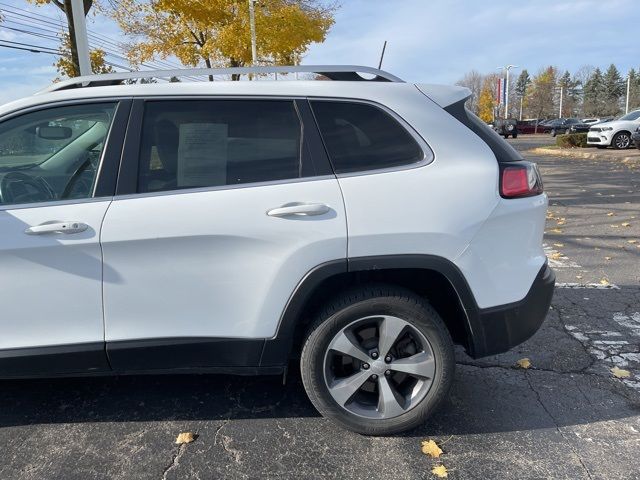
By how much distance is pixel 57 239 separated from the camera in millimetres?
2369

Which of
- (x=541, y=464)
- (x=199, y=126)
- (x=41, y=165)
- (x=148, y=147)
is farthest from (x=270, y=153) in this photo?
(x=541, y=464)

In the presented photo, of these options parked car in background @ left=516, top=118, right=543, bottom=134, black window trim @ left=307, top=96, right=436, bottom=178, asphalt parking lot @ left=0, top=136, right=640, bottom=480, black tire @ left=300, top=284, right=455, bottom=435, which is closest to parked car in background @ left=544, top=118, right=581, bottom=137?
parked car in background @ left=516, top=118, right=543, bottom=134

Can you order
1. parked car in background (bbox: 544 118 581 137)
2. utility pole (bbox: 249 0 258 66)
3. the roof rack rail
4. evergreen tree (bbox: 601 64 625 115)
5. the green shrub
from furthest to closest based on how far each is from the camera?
evergreen tree (bbox: 601 64 625 115) < parked car in background (bbox: 544 118 581 137) < the green shrub < utility pole (bbox: 249 0 258 66) < the roof rack rail

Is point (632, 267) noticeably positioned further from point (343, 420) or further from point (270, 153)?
point (270, 153)

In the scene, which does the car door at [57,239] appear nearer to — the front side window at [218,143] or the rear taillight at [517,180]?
the front side window at [218,143]

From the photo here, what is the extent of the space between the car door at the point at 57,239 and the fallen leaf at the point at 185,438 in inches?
22.0

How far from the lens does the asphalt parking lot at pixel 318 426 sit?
246 centimetres

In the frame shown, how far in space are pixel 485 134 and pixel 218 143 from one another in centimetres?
140

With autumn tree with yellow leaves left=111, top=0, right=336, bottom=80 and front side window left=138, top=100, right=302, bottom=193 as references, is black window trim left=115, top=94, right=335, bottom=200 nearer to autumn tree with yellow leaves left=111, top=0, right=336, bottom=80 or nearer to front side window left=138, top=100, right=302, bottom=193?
front side window left=138, top=100, right=302, bottom=193

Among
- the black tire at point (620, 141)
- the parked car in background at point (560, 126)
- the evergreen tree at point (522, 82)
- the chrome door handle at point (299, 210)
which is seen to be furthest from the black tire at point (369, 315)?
the evergreen tree at point (522, 82)

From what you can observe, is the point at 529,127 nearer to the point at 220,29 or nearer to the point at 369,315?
the point at 220,29

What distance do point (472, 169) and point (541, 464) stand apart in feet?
4.82

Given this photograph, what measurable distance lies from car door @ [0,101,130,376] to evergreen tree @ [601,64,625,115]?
87821 mm

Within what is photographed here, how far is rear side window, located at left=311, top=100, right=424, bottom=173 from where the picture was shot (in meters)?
2.54
